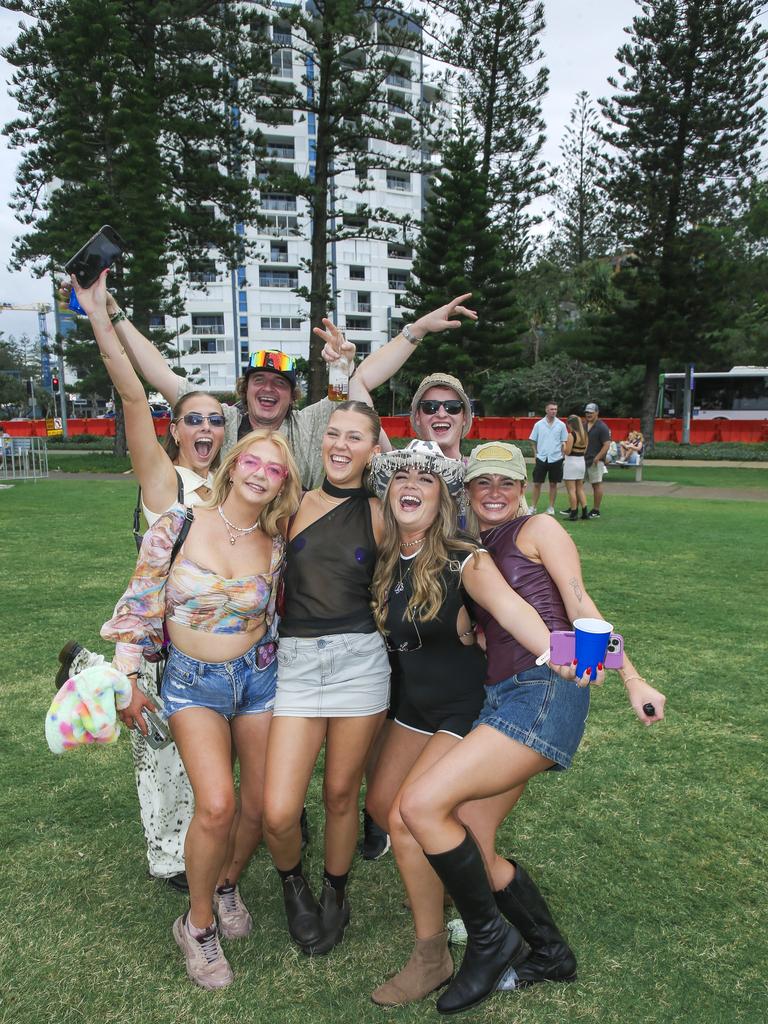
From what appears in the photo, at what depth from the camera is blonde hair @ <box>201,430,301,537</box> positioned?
9.64 feet

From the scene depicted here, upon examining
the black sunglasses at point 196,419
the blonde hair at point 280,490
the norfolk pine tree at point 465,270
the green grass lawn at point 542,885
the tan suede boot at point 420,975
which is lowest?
the green grass lawn at point 542,885

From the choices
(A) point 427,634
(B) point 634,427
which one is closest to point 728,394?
(B) point 634,427

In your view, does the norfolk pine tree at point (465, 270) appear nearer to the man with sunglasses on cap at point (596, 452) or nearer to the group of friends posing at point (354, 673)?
the man with sunglasses on cap at point (596, 452)

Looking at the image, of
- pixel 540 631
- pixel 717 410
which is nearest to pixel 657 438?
pixel 717 410

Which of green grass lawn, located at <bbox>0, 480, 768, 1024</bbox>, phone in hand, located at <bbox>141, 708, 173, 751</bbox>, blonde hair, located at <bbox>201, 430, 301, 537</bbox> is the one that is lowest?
green grass lawn, located at <bbox>0, 480, 768, 1024</bbox>

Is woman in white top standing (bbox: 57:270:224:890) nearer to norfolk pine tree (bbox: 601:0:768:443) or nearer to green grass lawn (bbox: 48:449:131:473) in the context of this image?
green grass lawn (bbox: 48:449:131:473)

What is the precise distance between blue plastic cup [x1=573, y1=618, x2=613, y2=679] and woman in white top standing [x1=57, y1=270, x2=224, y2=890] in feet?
5.28

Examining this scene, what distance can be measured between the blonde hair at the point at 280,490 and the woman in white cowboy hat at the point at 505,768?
2.51ft

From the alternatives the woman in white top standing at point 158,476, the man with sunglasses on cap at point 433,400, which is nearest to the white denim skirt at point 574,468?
the man with sunglasses on cap at point 433,400

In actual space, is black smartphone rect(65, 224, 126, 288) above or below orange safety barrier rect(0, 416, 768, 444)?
above

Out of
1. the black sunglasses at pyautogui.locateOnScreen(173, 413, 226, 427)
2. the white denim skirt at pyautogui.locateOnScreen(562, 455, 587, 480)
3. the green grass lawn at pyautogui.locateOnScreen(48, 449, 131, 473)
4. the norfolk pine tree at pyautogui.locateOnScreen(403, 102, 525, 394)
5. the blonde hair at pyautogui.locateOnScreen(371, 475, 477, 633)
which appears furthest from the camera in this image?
the norfolk pine tree at pyautogui.locateOnScreen(403, 102, 525, 394)

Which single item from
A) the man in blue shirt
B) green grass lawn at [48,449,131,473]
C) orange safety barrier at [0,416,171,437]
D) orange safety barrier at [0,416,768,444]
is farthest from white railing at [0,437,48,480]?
orange safety barrier at [0,416,171,437]

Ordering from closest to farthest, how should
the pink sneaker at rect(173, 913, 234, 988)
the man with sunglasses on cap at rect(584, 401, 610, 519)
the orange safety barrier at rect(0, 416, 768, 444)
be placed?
1. the pink sneaker at rect(173, 913, 234, 988)
2. the man with sunglasses on cap at rect(584, 401, 610, 519)
3. the orange safety barrier at rect(0, 416, 768, 444)

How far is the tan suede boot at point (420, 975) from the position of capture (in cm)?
255
